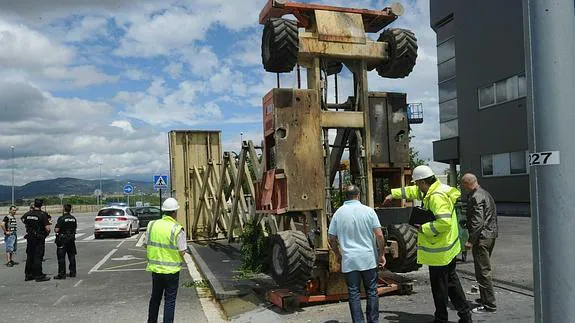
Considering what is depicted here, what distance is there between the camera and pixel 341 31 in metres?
8.05

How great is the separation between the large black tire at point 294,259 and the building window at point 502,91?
20858 millimetres

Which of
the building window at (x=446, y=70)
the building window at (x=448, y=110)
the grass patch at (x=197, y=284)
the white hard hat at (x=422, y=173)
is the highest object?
the building window at (x=446, y=70)

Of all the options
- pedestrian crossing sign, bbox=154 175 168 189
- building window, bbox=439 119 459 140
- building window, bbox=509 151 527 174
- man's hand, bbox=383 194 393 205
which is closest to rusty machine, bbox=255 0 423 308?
man's hand, bbox=383 194 393 205

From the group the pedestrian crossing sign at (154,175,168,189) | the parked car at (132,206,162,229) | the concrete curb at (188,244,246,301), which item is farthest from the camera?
the parked car at (132,206,162,229)

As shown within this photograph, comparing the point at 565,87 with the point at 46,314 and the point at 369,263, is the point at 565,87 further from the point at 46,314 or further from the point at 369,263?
the point at 46,314

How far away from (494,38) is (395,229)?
2290cm

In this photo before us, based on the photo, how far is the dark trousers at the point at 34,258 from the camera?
1212 cm

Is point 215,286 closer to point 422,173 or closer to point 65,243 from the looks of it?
point 65,243

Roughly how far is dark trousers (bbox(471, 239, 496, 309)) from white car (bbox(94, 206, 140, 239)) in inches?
796

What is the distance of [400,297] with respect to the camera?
26.5 ft

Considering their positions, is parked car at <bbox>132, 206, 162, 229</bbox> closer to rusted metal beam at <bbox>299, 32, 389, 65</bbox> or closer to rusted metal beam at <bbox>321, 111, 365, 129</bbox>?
rusted metal beam at <bbox>321, 111, 365, 129</bbox>

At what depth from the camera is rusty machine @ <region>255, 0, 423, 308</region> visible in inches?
299

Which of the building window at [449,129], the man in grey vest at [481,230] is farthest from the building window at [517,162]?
the man in grey vest at [481,230]

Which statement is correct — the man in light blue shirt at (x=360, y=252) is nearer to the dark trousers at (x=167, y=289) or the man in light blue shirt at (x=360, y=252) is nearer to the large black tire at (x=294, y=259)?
the large black tire at (x=294, y=259)
